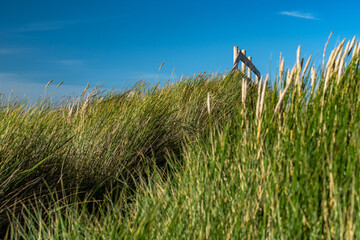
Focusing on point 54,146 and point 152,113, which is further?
point 152,113

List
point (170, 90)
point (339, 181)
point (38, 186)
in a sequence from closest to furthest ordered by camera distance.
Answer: point (339, 181)
point (38, 186)
point (170, 90)

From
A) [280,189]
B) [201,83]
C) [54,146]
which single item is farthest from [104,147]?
[201,83]

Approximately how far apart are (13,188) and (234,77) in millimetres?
4208

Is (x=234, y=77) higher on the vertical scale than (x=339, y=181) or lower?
higher

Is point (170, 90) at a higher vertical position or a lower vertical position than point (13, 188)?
higher

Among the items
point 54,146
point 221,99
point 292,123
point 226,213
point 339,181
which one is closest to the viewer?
point 339,181

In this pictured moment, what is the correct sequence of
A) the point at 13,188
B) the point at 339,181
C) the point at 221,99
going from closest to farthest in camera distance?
the point at 339,181 → the point at 13,188 → the point at 221,99

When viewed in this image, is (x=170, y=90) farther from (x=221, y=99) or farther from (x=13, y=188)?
(x=13, y=188)

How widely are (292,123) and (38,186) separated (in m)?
2.12

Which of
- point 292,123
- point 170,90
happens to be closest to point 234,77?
point 170,90

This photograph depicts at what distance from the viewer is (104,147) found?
11.5 ft

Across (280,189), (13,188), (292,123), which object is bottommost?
(13,188)

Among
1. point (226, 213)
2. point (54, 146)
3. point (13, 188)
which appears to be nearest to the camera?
point (226, 213)

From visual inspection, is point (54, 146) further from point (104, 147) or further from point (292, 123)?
point (292, 123)
